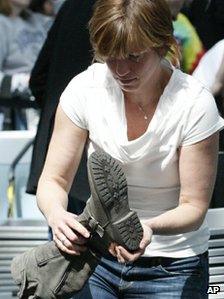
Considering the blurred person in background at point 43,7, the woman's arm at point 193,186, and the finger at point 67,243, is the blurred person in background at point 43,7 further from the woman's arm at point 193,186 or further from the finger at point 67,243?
the finger at point 67,243

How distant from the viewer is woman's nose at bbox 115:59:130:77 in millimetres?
2605

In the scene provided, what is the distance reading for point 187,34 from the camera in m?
5.86

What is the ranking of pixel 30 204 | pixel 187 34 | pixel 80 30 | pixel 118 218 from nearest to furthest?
pixel 118 218
pixel 80 30
pixel 30 204
pixel 187 34

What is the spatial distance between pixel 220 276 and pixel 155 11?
67.9 inches

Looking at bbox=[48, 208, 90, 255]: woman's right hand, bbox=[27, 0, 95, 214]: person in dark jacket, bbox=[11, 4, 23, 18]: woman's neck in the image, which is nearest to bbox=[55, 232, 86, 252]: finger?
bbox=[48, 208, 90, 255]: woman's right hand

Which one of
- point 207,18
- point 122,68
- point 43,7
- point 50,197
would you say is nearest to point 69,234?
point 50,197

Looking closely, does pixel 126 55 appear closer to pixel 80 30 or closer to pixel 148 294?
pixel 148 294

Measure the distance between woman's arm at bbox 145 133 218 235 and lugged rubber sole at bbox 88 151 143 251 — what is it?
198mm

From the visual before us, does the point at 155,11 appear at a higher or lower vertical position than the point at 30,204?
higher

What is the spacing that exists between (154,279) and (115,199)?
418mm

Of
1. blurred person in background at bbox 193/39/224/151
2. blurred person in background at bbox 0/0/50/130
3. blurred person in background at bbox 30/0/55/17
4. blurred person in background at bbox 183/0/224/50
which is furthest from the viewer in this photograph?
blurred person in background at bbox 30/0/55/17

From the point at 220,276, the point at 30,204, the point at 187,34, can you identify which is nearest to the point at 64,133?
the point at 220,276

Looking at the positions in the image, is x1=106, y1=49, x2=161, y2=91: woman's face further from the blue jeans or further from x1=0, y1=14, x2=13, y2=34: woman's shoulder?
x1=0, y1=14, x2=13, y2=34: woman's shoulder

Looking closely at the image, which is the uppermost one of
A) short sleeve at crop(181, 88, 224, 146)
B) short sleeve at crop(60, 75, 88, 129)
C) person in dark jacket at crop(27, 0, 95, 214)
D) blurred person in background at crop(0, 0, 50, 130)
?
short sleeve at crop(181, 88, 224, 146)
